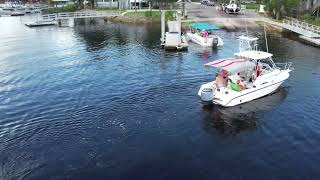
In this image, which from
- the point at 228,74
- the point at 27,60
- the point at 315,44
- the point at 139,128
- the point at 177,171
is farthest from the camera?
the point at 315,44

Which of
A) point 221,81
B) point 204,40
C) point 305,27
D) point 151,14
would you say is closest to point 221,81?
point 221,81

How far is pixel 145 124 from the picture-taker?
1158 inches

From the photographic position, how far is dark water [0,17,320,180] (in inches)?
915

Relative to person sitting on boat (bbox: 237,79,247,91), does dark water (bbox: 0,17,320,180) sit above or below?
below

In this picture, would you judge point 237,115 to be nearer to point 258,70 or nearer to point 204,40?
point 258,70

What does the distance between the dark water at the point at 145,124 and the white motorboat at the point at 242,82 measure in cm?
91

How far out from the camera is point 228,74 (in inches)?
1406

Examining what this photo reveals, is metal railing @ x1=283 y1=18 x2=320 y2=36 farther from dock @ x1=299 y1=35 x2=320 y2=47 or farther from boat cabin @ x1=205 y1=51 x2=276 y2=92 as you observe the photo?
boat cabin @ x1=205 y1=51 x2=276 y2=92

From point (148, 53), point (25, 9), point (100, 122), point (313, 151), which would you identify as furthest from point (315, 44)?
point (25, 9)

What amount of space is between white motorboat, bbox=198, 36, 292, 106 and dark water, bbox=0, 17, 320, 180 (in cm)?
91

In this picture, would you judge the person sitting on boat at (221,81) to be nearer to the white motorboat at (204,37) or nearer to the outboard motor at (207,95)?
the outboard motor at (207,95)

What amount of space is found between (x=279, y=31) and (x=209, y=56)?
30.7 m

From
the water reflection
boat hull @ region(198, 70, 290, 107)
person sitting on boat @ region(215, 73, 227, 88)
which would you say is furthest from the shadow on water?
the water reflection

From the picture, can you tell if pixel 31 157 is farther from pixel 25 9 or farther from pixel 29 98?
pixel 25 9
